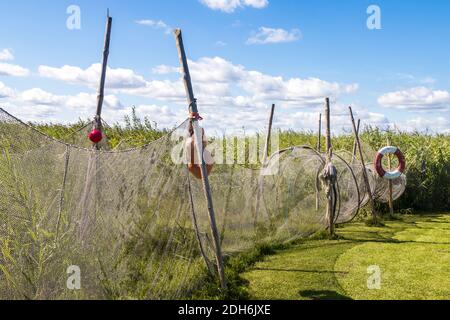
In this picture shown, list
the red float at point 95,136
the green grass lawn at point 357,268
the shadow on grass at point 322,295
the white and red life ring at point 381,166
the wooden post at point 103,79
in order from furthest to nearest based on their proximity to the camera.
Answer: the white and red life ring at point 381,166 → the wooden post at point 103,79 → the red float at point 95,136 → the green grass lawn at point 357,268 → the shadow on grass at point 322,295

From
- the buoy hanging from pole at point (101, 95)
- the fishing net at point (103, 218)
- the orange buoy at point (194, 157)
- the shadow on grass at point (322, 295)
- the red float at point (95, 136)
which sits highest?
the buoy hanging from pole at point (101, 95)

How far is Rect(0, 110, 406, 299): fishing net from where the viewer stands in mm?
4297

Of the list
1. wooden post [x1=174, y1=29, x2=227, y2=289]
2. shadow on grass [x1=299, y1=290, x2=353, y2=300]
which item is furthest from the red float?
shadow on grass [x1=299, y1=290, x2=353, y2=300]

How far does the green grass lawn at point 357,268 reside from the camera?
6.04m

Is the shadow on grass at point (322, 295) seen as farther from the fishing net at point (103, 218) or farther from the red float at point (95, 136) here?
the red float at point (95, 136)

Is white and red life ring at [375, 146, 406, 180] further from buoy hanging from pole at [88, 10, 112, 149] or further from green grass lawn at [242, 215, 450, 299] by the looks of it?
buoy hanging from pole at [88, 10, 112, 149]

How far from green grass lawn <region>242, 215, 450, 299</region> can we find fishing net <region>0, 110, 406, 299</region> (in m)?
0.89

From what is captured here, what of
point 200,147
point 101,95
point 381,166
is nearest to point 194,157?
point 200,147

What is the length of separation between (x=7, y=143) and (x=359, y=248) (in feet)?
19.8

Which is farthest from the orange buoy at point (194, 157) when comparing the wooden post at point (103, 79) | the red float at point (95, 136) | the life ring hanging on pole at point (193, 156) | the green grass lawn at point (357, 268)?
the wooden post at point (103, 79)

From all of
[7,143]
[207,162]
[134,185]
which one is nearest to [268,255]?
[207,162]

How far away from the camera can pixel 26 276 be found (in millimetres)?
4242

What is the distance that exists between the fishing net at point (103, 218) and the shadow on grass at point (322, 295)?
47.5 inches
